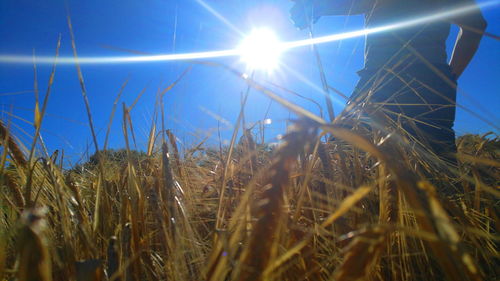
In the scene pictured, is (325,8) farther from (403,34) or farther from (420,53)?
(420,53)

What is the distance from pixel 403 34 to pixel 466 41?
16.4 inches

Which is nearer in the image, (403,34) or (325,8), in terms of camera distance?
(403,34)

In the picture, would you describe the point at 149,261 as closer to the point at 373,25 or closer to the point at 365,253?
the point at 365,253

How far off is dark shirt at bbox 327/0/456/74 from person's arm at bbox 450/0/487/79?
0.34 ft

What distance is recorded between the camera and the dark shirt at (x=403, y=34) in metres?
1.70

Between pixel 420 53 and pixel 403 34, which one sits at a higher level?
pixel 403 34

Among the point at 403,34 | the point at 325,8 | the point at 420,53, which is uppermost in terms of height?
the point at 325,8

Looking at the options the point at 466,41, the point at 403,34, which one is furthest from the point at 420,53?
the point at 466,41

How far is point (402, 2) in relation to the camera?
1770 millimetres

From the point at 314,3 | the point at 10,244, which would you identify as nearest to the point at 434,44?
the point at 314,3

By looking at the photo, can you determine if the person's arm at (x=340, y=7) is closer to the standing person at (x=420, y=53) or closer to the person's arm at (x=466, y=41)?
the standing person at (x=420, y=53)

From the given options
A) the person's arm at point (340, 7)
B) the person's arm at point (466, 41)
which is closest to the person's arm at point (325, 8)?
the person's arm at point (340, 7)

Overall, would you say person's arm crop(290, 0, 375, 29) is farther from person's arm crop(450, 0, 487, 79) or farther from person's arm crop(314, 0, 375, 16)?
person's arm crop(450, 0, 487, 79)

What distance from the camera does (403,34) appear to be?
1786mm
